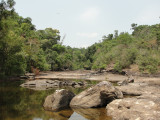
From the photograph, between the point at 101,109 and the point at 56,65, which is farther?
the point at 56,65

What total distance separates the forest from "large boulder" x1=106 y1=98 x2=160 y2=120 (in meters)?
12.7

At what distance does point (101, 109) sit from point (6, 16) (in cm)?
1232

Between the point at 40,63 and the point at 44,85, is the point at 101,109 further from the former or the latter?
the point at 40,63

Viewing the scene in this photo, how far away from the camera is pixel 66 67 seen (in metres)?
65.9

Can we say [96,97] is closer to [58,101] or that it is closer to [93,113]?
[93,113]

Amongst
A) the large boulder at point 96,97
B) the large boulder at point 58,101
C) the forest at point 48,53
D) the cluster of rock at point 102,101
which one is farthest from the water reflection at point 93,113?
the forest at point 48,53

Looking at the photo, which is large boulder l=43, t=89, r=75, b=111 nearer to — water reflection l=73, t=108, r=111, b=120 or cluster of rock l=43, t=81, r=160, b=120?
cluster of rock l=43, t=81, r=160, b=120

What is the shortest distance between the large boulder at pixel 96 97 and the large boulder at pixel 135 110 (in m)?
1.18

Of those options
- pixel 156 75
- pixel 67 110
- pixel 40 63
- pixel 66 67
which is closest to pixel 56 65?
pixel 66 67

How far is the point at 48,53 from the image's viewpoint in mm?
56750

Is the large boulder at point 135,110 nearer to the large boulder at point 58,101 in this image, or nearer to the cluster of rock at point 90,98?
the cluster of rock at point 90,98

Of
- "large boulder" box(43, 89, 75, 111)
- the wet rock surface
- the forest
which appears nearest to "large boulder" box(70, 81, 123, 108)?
"large boulder" box(43, 89, 75, 111)

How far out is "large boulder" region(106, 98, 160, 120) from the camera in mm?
7586

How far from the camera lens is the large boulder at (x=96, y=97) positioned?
11.1m
